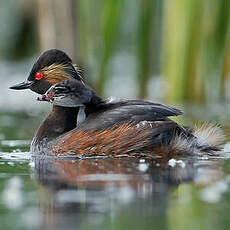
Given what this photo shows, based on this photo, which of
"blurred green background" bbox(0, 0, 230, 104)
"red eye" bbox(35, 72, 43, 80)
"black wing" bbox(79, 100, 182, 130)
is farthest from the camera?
"blurred green background" bbox(0, 0, 230, 104)

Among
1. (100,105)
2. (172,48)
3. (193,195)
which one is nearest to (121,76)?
(172,48)

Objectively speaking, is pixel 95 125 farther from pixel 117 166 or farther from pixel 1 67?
pixel 1 67

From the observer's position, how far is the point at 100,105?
8.37m

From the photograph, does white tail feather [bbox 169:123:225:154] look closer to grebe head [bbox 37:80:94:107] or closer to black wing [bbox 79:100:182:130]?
black wing [bbox 79:100:182:130]

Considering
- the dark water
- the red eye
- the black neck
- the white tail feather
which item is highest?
the red eye

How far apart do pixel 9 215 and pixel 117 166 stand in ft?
6.62

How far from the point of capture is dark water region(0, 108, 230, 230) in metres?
5.14

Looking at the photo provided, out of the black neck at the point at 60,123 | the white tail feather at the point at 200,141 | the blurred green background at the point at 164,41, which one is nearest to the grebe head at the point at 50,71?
the black neck at the point at 60,123

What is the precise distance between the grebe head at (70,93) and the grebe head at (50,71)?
1.85 feet

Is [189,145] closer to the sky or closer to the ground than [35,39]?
closer to the ground

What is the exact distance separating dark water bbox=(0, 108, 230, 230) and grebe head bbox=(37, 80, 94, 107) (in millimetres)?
703

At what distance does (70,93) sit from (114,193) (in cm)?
259

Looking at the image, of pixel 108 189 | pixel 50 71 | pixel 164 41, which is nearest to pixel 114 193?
pixel 108 189

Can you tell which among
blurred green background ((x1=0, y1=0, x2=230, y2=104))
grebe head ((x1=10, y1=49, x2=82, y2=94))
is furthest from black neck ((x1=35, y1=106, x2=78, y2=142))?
blurred green background ((x1=0, y1=0, x2=230, y2=104))
